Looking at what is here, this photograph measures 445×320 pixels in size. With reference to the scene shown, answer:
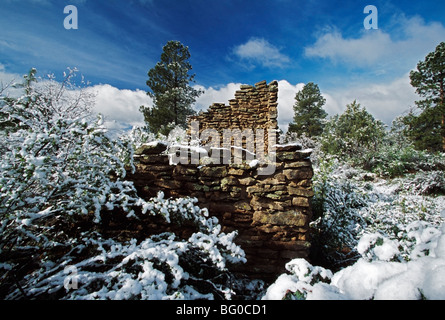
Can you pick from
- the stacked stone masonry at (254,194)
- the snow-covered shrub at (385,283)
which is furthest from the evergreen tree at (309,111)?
the snow-covered shrub at (385,283)

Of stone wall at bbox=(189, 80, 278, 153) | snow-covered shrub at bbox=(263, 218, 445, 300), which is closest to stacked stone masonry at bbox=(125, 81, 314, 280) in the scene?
snow-covered shrub at bbox=(263, 218, 445, 300)

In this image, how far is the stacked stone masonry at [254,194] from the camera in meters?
2.48

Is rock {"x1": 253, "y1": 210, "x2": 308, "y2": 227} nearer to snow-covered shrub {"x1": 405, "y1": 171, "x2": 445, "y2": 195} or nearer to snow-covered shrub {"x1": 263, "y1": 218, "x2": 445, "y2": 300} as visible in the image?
snow-covered shrub {"x1": 263, "y1": 218, "x2": 445, "y2": 300}

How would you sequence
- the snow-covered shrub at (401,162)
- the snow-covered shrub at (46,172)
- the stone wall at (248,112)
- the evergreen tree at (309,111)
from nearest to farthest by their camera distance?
1. the snow-covered shrub at (46,172)
2. the stone wall at (248,112)
3. the snow-covered shrub at (401,162)
4. the evergreen tree at (309,111)

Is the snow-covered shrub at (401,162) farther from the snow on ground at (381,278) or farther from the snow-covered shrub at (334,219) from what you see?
the snow on ground at (381,278)

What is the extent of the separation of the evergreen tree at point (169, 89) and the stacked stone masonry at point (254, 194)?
10.5 metres

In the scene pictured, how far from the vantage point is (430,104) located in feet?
41.5

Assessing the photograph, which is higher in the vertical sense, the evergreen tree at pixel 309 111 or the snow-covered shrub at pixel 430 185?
the evergreen tree at pixel 309 111

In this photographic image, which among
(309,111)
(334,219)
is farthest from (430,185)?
(309,111)

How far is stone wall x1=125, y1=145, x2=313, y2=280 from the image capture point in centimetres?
247

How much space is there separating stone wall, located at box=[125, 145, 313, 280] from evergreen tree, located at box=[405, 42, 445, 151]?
593 inches

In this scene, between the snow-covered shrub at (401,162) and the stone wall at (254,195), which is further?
the snow-covered shrub at (401,162)
